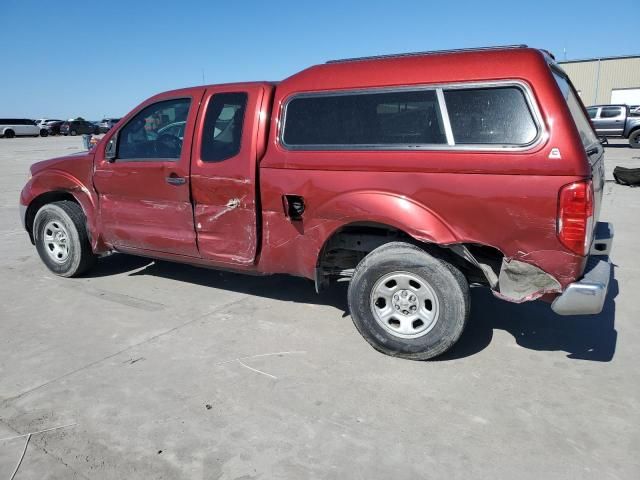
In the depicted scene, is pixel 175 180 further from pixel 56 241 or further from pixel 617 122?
pixel 617 122

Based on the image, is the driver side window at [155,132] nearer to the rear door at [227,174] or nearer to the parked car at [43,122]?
the rear door at [227,174]

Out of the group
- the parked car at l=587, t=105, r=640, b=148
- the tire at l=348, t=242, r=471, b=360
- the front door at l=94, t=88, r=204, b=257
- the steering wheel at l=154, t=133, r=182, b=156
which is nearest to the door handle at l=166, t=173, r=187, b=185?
the front door at l=94, t=88, r=204, b=257

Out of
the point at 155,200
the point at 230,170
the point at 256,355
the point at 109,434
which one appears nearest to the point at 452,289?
the point at 256,355

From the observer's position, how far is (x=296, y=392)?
316 centimetres

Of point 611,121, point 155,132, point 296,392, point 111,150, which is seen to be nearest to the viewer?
point 296,392

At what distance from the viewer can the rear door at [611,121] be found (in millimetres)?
21828

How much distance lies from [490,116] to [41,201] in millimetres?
4742

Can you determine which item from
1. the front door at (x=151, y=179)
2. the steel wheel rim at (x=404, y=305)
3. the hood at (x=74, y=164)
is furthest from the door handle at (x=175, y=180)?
the steel wheel rim at (x=404, y=305)

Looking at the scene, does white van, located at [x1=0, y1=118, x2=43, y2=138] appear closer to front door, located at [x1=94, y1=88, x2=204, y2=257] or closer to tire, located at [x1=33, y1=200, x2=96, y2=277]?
tire, located at [x1=33, y1=200, x2=96, y2=277]

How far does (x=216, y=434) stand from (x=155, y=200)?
2500mm

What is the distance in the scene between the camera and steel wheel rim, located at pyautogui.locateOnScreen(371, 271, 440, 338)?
3.46 m

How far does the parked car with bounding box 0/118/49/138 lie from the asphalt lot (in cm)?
4540

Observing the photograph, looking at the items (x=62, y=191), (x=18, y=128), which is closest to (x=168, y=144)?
(x=62, y=191)

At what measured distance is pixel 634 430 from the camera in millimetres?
2719
